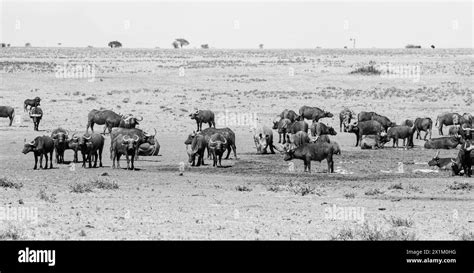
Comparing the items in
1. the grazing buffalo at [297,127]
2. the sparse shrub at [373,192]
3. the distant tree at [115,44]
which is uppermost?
the distant tree at [115,44]

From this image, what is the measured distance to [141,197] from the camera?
21938mm

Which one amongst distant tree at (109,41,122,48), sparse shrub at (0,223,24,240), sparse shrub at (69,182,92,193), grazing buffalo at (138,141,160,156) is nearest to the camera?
sparse shrub at (0,223,24,240)

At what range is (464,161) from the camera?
25.6 metres

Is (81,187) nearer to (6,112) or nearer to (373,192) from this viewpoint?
(373,192)

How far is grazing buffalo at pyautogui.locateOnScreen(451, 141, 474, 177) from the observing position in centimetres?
2512

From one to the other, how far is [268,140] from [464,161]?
8.73 metres

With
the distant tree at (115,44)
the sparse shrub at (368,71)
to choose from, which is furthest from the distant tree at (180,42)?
the sparse shrub at (368,71)

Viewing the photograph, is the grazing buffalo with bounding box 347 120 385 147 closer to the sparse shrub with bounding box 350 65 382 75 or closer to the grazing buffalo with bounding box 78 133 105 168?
the grazing buffalo with bounding box 78 133 105 168

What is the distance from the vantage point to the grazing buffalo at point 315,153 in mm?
26453

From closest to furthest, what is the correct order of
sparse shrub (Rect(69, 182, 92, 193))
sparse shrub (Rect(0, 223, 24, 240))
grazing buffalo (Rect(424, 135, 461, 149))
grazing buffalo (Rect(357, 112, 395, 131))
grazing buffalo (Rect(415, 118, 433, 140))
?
sparse shrub (Rect(0, 223, 24, 240)) → sparse shrub (Rect(69, 182, 92, 193)) → grazing buffalo (Rect(424, 135, 461, 149)) → grazing buffalo (Rect(415, 118, 433, 140)) → grazing buffalo (Rect(357, 112, 395, 131))

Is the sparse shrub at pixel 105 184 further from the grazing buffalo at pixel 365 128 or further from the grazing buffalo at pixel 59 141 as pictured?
the grazing buffalo at pixel 365 128

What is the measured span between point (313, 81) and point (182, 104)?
56.6ft

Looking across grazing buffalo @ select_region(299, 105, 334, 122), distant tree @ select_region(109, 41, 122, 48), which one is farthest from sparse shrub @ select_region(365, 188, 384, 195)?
distant tree @ select_region(109, 41, 122, 48)

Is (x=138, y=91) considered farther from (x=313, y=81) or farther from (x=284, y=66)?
(x=284, y=66)
